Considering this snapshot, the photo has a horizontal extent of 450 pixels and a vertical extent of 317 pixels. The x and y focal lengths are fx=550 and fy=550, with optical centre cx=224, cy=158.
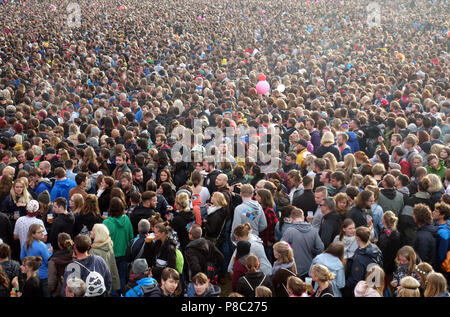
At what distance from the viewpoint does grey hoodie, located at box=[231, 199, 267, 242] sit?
671 cm

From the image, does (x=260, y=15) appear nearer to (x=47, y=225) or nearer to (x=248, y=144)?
(x=248, y=144)

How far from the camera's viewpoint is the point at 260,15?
94.7ft

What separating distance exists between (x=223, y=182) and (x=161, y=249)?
165 cm

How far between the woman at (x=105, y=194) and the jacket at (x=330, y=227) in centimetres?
289

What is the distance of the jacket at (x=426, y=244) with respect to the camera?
6000 millimetres

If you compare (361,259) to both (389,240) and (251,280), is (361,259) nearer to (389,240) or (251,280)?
(389,240)

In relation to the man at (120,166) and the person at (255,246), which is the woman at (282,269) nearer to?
the person at (255,246)

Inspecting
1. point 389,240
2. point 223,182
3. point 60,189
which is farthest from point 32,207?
point 389,240

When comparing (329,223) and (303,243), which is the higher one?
(329,223)

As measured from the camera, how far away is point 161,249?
603 centimetres

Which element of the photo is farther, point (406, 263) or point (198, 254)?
point (198, 254)

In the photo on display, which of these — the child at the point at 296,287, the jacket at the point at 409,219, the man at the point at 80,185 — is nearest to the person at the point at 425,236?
the jacket at the point at 409,219
